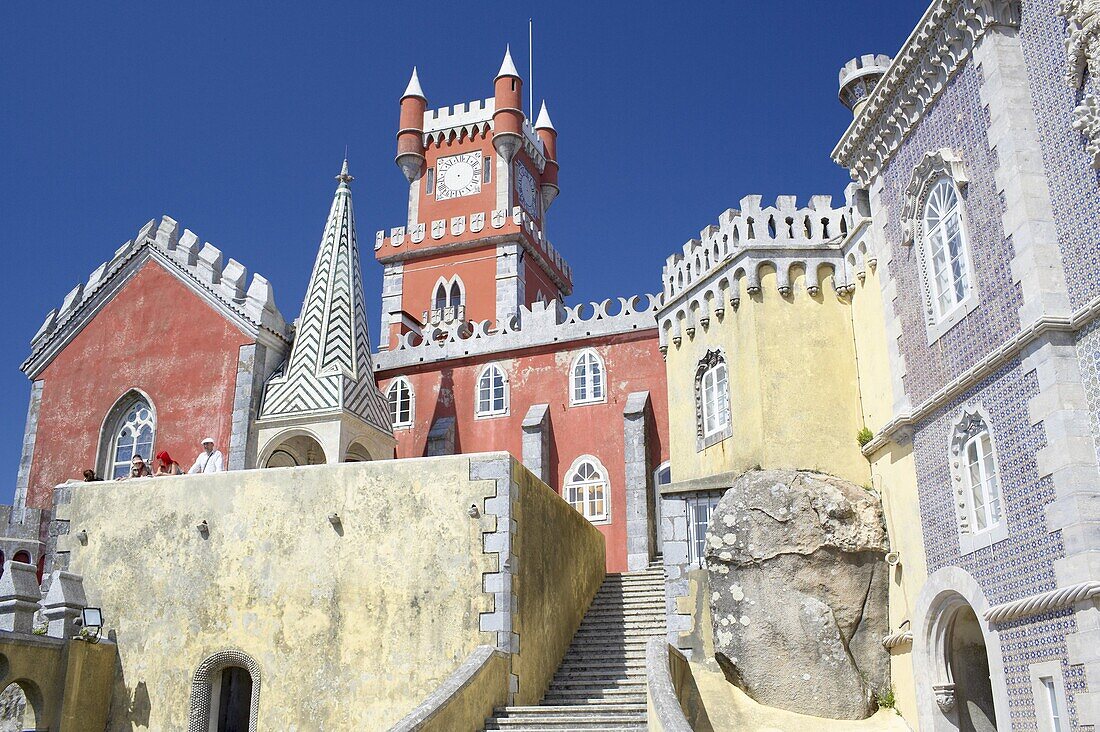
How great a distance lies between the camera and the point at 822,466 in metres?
16.1

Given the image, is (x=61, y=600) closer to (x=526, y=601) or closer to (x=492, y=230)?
(x=526, y=601)

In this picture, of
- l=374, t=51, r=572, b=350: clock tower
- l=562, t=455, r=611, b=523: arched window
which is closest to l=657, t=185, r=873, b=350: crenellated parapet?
l=562, t=455, r=611, b=523: arched window

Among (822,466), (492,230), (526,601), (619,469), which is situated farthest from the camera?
(492,230)

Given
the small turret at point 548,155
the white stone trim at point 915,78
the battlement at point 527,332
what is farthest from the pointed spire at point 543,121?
the white stone trim at point 915,78

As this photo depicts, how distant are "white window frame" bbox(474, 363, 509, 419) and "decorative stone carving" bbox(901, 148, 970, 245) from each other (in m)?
12.3

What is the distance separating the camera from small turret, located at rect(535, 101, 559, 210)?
4128cm

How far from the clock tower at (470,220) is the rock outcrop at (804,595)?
61.0ft

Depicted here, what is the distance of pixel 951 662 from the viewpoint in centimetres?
1323

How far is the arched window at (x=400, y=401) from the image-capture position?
2575 cm

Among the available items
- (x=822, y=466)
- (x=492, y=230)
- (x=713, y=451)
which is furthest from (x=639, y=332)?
(x=492, y=230)

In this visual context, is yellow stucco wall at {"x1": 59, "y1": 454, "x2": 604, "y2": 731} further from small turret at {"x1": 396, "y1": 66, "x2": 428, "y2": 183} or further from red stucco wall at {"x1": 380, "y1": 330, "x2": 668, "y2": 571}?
small turret at {"x1": 396, "y1": 66, "x2": 428, "y2": 183}

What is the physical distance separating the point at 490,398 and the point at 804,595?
1173 cm

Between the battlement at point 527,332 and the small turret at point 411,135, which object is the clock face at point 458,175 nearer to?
the small turret at point 411,135

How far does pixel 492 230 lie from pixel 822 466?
2114cm
